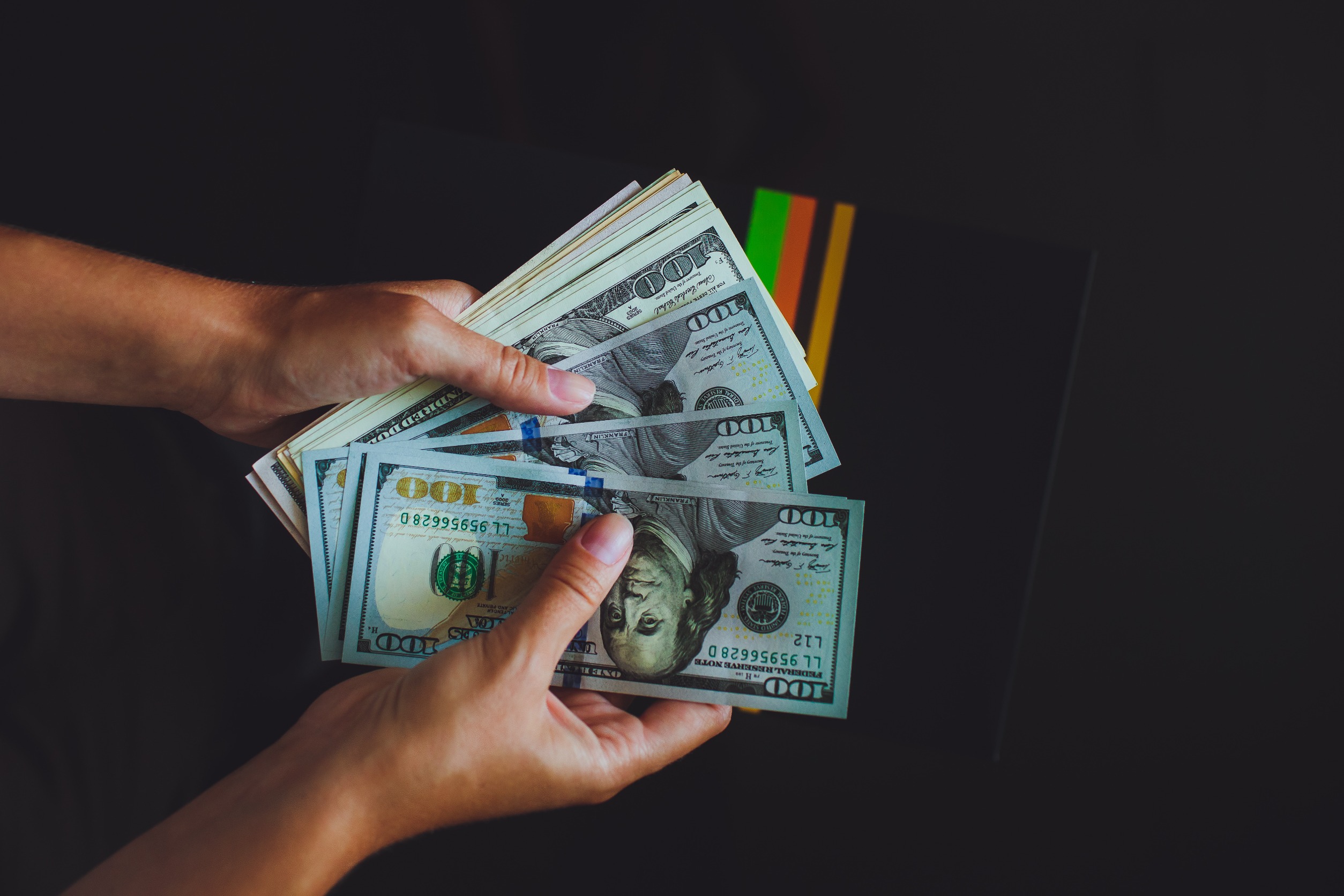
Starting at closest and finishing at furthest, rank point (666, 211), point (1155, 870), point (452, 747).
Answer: point (452, 747), point (666, 211), point (1155, 870)

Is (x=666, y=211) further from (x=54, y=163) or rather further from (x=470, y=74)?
(x=54, y=163)

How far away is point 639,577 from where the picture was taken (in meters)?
0.90

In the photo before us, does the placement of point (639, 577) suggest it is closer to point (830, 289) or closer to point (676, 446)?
point (676, 446)

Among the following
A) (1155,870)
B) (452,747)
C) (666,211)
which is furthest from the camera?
(1155,870)

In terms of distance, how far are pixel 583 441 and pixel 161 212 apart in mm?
1361

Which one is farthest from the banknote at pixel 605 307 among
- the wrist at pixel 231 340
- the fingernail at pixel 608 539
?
the fingernail at pixel 608 539

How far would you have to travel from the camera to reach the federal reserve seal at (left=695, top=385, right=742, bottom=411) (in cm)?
92

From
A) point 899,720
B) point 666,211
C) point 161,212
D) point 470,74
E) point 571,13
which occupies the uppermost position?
Result: point 571,13

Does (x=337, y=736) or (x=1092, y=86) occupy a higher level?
(x=1092, y=86)

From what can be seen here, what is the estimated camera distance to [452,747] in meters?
0.73

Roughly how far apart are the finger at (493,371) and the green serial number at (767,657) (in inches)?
13.9

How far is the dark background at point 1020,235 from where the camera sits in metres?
1.58

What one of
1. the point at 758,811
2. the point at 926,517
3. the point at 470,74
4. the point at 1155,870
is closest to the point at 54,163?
the point at 470,74

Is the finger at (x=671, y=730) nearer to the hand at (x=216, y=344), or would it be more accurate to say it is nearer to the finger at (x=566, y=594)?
the finger at (x=566, y=594)
